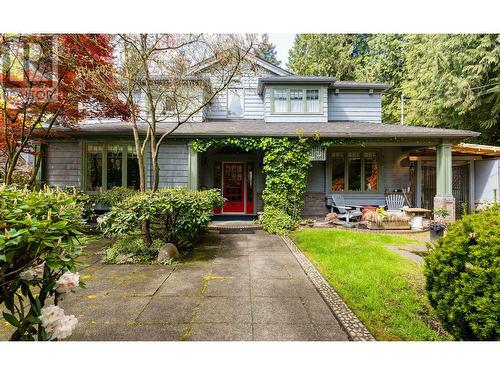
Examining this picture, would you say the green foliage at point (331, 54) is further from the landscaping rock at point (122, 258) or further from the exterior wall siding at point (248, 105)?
the landscaping rock at point (122, 258)

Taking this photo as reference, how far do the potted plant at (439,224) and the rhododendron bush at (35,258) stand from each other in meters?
7.68

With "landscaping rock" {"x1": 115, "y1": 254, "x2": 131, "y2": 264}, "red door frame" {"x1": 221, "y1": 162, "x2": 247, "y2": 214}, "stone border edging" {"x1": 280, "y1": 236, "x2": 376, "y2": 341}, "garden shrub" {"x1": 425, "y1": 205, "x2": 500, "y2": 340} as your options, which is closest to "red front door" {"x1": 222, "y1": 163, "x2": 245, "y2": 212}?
"red door frame" {"x1": 221, "y1": 162, "x2": 247, "y2": 214}

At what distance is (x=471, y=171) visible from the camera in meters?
11.1

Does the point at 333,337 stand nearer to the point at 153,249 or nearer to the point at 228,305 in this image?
the point at 228,305

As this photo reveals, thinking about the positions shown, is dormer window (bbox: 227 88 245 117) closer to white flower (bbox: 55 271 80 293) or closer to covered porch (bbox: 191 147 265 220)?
covered porch (bbox: 191 147 265 220)

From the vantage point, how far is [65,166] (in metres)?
10.1

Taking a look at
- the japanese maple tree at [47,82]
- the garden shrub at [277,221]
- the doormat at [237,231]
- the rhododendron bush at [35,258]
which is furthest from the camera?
the doormat at [237,231]

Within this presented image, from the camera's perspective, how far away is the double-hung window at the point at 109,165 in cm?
1023

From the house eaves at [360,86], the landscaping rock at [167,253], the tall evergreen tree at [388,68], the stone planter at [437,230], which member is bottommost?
the landscaping rock at [167,253]

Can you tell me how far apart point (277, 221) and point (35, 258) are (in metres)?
7.51

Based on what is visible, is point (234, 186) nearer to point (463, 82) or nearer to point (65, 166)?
point (65, 166)

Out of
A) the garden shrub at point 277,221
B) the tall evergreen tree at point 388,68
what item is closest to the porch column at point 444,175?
the garden shrub at point 277,221

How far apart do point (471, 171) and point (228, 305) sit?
12087 millimetres
